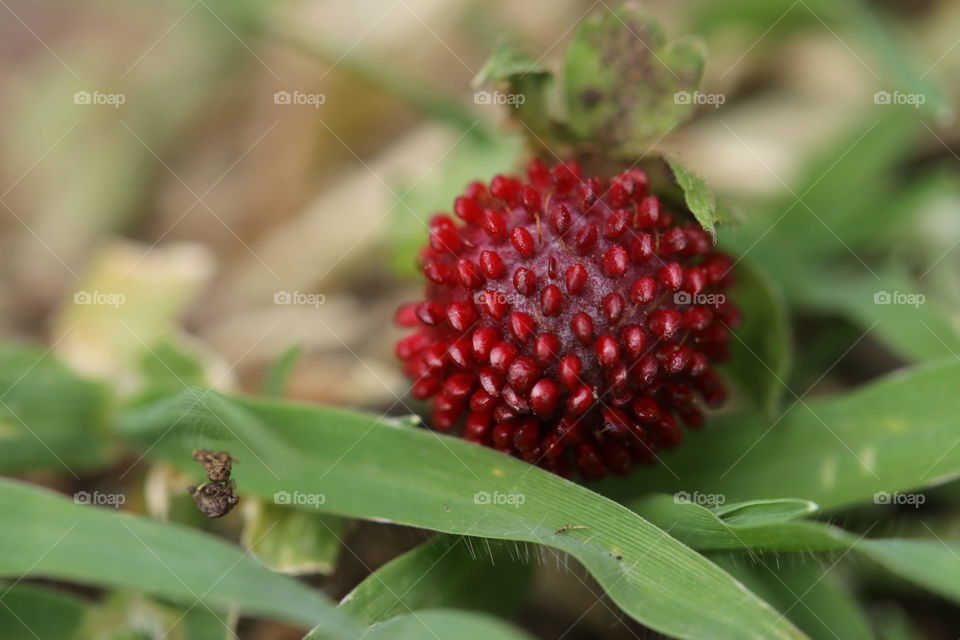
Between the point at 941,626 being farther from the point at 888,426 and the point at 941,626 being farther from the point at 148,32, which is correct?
the point at 148,32

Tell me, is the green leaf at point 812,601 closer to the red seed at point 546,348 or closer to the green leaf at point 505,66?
the red seed at point 546,348

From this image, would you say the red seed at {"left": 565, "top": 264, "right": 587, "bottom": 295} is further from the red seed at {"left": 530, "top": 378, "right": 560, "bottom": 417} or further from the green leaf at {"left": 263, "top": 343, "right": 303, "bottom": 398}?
the green leaf at {"left": 263, "top": 343, "right": 303, "bottom": 398}

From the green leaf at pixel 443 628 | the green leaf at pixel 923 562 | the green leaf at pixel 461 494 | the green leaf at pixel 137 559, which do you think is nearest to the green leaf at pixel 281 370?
the green leaf at pixel 461 494

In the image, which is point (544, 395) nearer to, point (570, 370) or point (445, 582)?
point (570, 370)

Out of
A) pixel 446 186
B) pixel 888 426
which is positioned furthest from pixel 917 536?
pixel 446 186

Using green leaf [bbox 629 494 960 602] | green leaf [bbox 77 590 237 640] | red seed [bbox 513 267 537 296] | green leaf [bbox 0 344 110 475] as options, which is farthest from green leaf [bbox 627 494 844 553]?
green leaf [bbox 0 344 110 475]

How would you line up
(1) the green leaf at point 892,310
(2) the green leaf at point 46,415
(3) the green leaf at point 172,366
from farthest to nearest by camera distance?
1. (3) the green leaf at point 172,366
2. (1) the green leaf at point 892,310
3. (2) the green leaf at point 46,415
